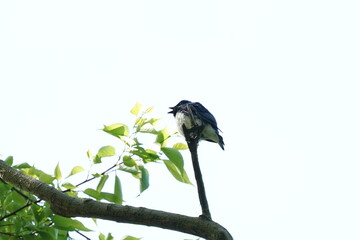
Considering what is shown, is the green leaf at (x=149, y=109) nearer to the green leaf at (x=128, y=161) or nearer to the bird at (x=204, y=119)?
the green leaf at (x=128, y=161)

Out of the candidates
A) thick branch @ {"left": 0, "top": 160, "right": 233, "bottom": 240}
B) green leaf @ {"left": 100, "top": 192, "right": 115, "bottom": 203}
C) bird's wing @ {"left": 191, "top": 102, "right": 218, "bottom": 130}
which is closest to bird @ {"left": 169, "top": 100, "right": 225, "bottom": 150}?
bird's wing @ {"left": 191, "top": 102, "right": 218, "bottom": 130}

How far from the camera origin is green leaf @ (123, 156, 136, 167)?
324 centimetres

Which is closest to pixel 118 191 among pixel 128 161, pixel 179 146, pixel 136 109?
pixel 128 161

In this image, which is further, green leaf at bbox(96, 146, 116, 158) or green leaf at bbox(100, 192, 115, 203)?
green leaf at bbox(96, 146, 116, 158)

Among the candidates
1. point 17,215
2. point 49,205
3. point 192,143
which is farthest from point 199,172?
point 17,215

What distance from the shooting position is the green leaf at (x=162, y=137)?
3.19m

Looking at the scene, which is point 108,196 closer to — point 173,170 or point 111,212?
point 173,170

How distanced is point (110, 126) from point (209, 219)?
0.97m

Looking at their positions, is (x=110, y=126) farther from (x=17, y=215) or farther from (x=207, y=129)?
(x=207, y=129)

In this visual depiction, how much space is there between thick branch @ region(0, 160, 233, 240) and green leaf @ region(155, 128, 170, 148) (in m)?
0.59

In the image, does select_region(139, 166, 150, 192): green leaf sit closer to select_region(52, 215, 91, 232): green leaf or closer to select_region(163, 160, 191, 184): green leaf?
select_region(163, 160, 191, 184): green leaf

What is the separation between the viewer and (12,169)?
10.8 feet

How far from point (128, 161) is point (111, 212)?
2.11 feet

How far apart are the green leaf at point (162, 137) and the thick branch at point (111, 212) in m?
0.59
